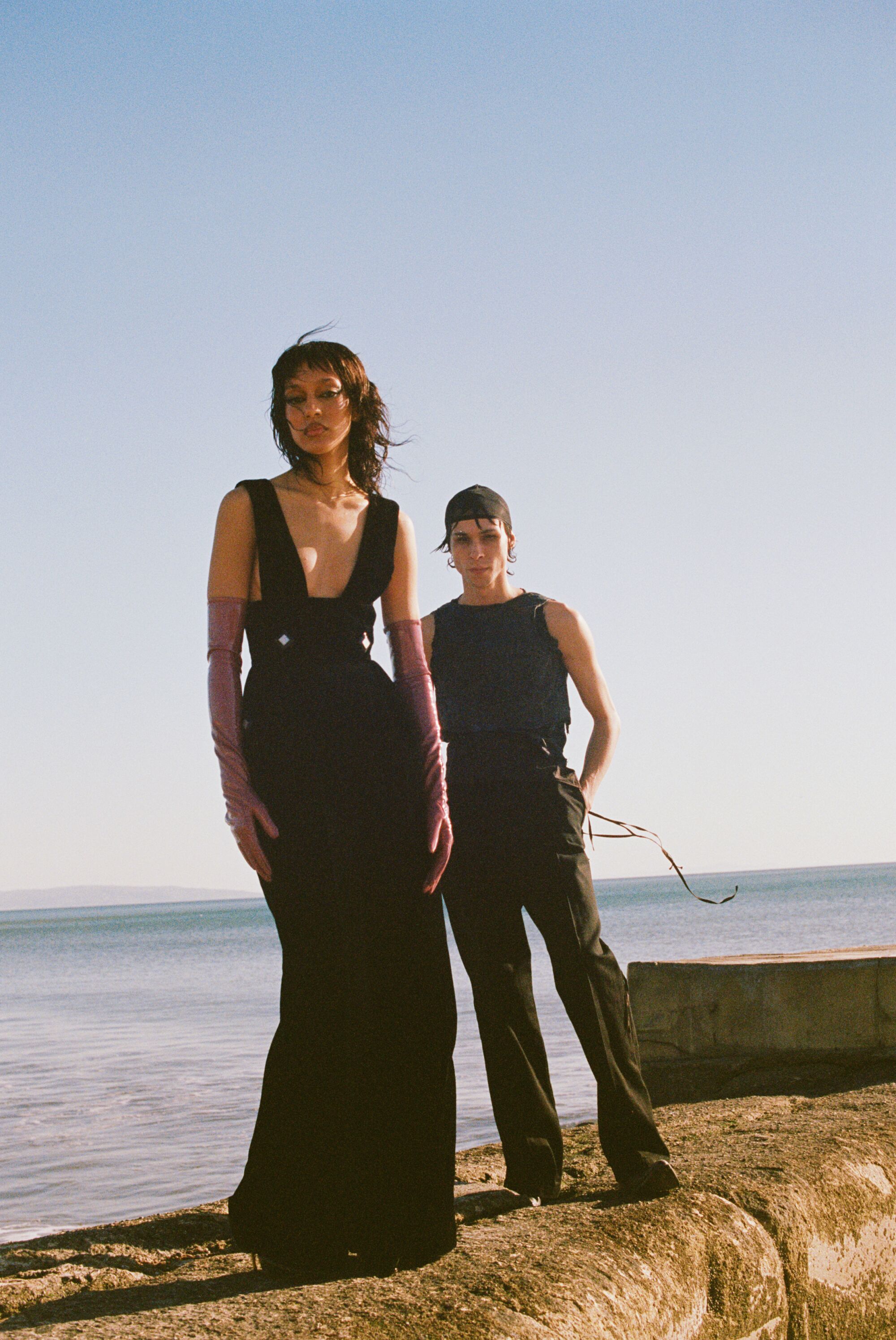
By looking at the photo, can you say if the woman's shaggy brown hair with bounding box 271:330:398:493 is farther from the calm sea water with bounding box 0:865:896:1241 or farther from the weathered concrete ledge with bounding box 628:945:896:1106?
the calm sea water with bounding box 0:865:896:1241

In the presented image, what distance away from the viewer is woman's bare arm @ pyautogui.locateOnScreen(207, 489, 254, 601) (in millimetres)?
2436

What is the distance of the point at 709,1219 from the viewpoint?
93.0 inches

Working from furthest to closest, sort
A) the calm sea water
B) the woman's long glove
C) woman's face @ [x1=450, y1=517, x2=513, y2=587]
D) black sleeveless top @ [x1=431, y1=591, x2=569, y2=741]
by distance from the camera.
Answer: the calm sea water → woman's face @ [x1=450, y1=517, x2=513, y2=587] → black sleeveless top @ [x1=431, y1=591, x2=569, y2=741] → the woman's long glove

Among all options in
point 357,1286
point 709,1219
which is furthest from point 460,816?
point 357,1286

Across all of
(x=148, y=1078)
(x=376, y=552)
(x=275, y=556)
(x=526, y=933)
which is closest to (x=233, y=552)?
(x=275, y=556)

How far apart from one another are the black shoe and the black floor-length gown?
473 millimetres

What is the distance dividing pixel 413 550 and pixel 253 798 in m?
0.64

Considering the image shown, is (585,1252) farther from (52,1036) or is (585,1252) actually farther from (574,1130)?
(52,1036)

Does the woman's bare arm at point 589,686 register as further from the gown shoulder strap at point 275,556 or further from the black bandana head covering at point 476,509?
the gown shoulder strap at point 275,556

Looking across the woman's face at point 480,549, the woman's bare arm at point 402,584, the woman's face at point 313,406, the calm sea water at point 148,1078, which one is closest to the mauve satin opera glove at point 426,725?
the woman's bare arm at point 402,584

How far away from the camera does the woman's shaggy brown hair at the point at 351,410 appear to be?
260 cm

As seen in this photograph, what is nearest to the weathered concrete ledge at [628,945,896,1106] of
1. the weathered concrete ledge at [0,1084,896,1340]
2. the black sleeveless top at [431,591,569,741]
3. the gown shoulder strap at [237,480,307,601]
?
the weathered concrete ledge at [0,1084,896,1340]

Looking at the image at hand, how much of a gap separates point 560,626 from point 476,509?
15.6 inches

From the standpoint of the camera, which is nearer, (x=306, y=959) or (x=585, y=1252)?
(x=585, y=1252)
